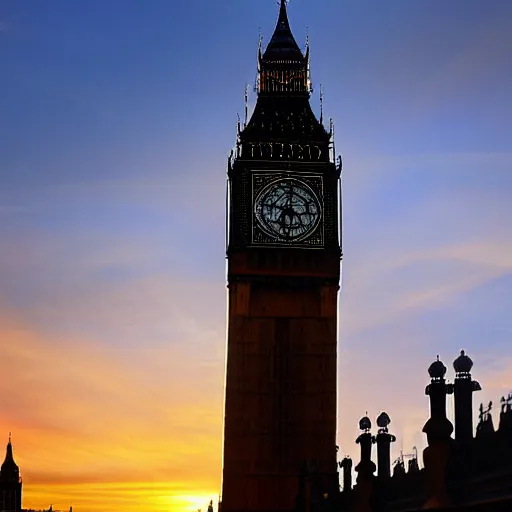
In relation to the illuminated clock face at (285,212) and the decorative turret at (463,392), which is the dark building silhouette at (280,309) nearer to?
the illuminated clock face at (285,212)

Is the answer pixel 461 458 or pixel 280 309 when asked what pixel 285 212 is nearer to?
pixel 280 309

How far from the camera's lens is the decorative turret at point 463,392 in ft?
135

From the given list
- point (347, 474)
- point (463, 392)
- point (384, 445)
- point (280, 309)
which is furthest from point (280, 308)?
point (463, 392)

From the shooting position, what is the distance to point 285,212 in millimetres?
80562

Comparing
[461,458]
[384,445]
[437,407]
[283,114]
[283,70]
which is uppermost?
[283,70]

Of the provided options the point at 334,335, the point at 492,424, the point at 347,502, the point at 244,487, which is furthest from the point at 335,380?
the point at 492,424

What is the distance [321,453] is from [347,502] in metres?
23.7

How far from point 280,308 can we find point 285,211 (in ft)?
17.1

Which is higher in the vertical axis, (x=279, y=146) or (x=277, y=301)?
(x=279, y=146)

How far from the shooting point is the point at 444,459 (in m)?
37.5

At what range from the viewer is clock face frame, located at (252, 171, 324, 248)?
3179 inches

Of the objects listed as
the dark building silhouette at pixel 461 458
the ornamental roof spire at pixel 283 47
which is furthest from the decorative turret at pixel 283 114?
the dark building silhouette at pixel 461 458

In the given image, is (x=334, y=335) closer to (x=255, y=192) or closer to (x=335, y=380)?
(x=335, y=380)

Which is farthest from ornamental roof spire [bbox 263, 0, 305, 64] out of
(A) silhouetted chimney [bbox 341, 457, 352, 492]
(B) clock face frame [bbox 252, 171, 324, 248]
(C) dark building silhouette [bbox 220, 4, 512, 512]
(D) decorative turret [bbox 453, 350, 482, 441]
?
(D) decorative turret [bbox 453, 350, 482, 441]
